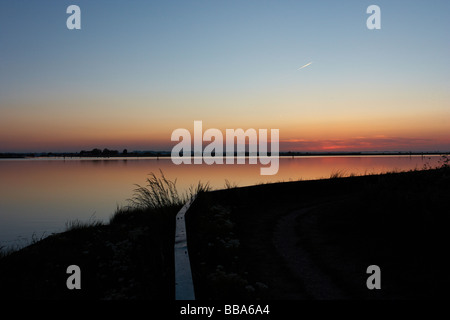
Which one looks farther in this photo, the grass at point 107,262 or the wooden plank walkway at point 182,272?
the grass at point 107,262

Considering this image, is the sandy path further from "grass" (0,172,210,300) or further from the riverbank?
"grass" (0,172,210,300)

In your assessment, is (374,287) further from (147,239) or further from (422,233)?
(147,239)

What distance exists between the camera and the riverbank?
617cm

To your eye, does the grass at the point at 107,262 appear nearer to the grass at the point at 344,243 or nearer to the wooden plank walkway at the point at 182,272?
the wooden plank walkway at the point at 182,272

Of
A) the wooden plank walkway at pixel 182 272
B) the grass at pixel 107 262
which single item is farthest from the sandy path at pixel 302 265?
the grass at pixel 107 262

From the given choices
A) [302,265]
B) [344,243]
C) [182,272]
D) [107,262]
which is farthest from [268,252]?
[107,262]

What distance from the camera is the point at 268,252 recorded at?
8305mm

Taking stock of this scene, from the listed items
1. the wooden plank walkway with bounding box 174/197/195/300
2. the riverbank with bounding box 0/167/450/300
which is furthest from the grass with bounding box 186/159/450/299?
the wooden plank walkway with bounding box 174/197/195/300

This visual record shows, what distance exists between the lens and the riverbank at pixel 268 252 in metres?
6.17

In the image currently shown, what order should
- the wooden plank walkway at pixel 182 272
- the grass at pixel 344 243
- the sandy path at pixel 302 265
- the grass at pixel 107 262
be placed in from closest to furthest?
1. the wooden plank walkway at pixel 182 272
2. the sandy path at pixel 302 265
3. the grass at pixel 344 243
4. the grass at pixel 107 262

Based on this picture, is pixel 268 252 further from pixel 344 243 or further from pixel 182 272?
pixel 182 272
